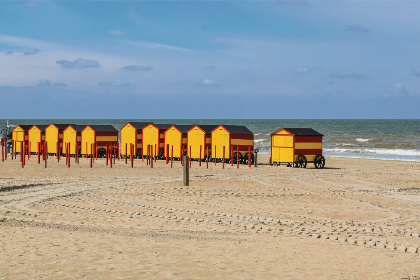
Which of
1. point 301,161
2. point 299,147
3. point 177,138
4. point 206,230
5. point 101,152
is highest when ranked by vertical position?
point 177,138

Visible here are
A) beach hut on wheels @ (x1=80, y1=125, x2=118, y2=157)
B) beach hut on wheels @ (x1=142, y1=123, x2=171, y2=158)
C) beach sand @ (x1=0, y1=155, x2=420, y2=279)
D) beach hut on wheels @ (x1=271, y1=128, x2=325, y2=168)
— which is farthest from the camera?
beach hut on wheels @ (x1=80, y1=125, x2=118, y2=157)

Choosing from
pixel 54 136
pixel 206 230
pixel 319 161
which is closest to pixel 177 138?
pixel 319 161

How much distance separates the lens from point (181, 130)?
40250 millimetres

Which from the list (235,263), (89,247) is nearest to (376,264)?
(235,263)

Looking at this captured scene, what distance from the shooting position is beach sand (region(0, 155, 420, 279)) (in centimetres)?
904

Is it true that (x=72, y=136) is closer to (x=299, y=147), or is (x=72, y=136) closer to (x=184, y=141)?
(x=184, y=141)

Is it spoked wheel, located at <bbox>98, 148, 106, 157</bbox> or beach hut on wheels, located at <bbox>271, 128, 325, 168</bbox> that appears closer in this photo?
beach hut on wheels, located at <bbox>271, 128, 325, 168</bbox>

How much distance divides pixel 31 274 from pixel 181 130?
32.0m

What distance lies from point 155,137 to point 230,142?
702 cm

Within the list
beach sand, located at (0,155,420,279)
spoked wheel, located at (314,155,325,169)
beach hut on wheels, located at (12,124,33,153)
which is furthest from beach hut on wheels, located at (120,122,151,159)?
beach sand, located at (0,155,420,279)

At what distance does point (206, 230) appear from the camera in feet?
42.1

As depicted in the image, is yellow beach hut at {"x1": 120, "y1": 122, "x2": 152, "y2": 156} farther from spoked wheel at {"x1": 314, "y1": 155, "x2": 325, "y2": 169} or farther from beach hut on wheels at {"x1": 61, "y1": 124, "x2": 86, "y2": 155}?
spoked wheel at {"x1": 314, "y1": 155, "x2": 325, "y2": 169}

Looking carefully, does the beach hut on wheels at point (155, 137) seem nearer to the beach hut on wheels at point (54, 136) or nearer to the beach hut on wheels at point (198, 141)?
the beach hut on wheels at point (198, 141)

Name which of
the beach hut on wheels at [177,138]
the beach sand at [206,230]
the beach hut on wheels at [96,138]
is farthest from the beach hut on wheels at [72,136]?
the beach sand at [206,230]
